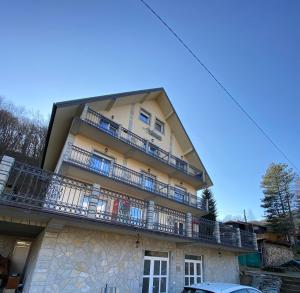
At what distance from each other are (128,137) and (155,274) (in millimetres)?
7896

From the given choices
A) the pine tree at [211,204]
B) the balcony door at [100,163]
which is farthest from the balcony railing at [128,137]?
the pine tree at [211,204]

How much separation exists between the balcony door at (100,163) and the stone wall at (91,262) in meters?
4.14

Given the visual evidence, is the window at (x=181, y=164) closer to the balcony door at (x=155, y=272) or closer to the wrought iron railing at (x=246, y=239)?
the wrought iron railing at (x=246, y=239)

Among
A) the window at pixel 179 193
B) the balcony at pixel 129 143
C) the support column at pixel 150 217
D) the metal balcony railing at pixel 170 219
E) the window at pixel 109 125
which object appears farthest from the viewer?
the window at pixel 179 193

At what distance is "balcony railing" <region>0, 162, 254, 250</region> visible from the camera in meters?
6.77

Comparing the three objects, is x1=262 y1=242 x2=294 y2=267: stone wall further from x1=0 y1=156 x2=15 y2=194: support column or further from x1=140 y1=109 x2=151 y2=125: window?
x1=0 y1=156 x2=15 y2=194: support column

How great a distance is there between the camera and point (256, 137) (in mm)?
11156

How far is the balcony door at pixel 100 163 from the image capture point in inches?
472

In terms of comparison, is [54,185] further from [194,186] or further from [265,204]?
[265,204]

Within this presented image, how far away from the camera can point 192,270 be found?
37.8 ft

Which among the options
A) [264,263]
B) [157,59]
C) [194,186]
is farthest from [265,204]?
[157,59]

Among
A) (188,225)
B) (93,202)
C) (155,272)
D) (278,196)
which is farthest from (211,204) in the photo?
(93,202)

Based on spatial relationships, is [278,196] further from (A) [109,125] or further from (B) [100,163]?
(B) [100,163]

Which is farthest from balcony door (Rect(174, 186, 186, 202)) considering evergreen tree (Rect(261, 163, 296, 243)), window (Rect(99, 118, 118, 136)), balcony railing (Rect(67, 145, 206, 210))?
evergreen tree (Rect(261, 163, 296, 243))
